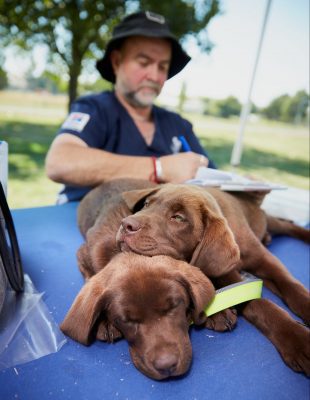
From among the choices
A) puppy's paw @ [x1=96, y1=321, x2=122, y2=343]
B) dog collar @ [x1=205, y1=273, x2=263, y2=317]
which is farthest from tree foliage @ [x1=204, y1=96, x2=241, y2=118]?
puppy's paw @ [x1=96, y1=321, x2=122, y2=343]

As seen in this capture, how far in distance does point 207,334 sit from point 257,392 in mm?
267

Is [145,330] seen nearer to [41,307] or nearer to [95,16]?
[41,307]

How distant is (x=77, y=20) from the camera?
7.85 m

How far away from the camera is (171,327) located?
3.57ft

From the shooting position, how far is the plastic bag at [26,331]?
117 centimetres

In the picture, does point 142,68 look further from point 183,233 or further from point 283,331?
point 283,331

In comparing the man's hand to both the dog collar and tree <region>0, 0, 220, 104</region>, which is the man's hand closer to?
the dog collar

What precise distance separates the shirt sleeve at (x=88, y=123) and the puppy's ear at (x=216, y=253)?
1501 mm

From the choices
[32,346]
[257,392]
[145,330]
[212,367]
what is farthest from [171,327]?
[32,346]

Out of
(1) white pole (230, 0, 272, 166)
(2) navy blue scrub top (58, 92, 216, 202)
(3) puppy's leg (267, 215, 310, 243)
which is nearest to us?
(3) puppy's leg (267, 215, 310, 243)

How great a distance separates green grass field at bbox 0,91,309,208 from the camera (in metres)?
5.73

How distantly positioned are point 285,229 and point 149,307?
5.65 feet

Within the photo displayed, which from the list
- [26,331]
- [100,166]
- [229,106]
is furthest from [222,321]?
[229,106]

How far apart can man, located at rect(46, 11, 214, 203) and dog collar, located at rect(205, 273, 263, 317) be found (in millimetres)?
1029
